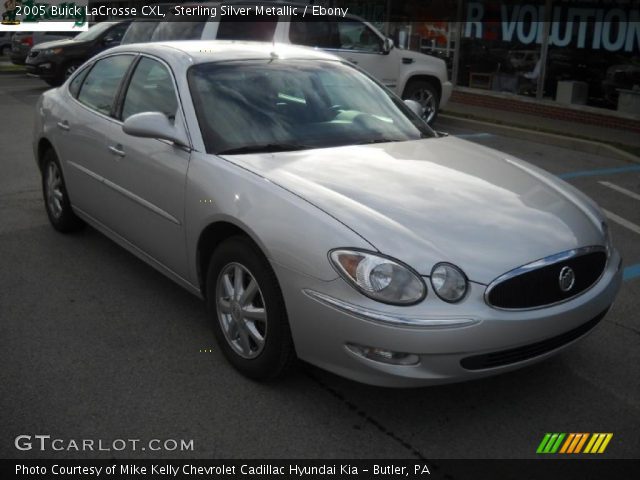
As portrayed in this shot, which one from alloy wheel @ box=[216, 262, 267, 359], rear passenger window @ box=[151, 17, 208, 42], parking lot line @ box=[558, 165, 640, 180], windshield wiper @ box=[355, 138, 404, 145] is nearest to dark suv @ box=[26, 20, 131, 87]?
rear passenger window @ box=[151, 17, 208, 42]

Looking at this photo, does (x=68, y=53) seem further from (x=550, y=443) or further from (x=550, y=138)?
(x=550, y=443)

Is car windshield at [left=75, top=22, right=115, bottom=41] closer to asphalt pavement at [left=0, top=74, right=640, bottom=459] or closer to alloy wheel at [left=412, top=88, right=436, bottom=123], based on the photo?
alloy wheel at [left=412, top=88, right=436, bottom=123]

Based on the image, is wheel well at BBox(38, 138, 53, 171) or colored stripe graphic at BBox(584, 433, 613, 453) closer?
colored stripe graphic at BBox(584, 433, 613, 453)

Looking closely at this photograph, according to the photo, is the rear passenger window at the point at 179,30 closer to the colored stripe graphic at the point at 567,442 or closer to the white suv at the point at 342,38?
the white suv at the point at 342,38

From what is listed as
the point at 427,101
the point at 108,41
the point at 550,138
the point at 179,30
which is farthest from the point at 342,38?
the point at 108,41

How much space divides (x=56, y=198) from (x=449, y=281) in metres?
3.81

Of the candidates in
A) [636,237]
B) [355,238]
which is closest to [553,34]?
[636,237]

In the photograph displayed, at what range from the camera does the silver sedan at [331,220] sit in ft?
9.76

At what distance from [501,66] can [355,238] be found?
1147 centimetres

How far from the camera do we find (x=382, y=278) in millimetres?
2963

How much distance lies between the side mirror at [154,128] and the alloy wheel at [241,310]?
0.84m

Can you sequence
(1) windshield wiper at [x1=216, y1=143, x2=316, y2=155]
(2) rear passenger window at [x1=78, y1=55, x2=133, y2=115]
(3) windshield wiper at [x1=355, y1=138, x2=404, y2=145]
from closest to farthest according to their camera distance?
(1) windshield wiper at [x1=216, y1=143, x2=316, y2=155]
(3) windshield wiper at [x1=355, y1=138, x2=404, y2=145]
(2) rear passenger window at [x1=78, y1=55, x2=133, y2=115]

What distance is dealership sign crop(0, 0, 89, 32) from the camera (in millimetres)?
22781
